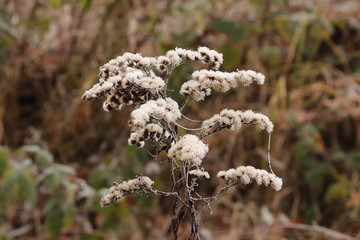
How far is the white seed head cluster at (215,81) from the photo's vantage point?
1.28 meters

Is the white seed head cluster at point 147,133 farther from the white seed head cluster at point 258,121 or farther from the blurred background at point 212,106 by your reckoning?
the blurred background at point 212,106

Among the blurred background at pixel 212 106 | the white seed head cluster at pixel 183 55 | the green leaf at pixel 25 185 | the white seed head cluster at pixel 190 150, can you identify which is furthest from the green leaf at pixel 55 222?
the white seed head cluster at pixel 190 150

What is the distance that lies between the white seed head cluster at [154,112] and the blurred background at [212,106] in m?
1.88

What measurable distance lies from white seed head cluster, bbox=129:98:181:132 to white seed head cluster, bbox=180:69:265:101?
64mm

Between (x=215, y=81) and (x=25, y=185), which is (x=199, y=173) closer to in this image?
(x=215, y=81)

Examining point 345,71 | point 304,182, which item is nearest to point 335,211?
point 304,182

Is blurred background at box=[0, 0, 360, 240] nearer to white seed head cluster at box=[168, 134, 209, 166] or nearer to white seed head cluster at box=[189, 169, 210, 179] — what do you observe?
white seed head cluster at box=[189, 169, 210, 179]

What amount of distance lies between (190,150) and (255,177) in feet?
0.76

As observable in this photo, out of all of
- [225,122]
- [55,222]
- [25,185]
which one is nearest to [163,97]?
[225,122]

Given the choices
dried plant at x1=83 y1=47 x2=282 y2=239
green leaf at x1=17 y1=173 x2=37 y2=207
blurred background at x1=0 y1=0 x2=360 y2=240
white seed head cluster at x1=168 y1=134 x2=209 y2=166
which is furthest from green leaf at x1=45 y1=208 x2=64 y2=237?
white seed head cluster at x1=168 y1=134 x2=209 y2=166

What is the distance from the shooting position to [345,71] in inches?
163

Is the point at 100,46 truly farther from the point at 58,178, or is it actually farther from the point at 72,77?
the point at 58,178

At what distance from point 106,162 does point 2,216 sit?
1.95 feet

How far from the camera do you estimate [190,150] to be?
1146 millimetres
